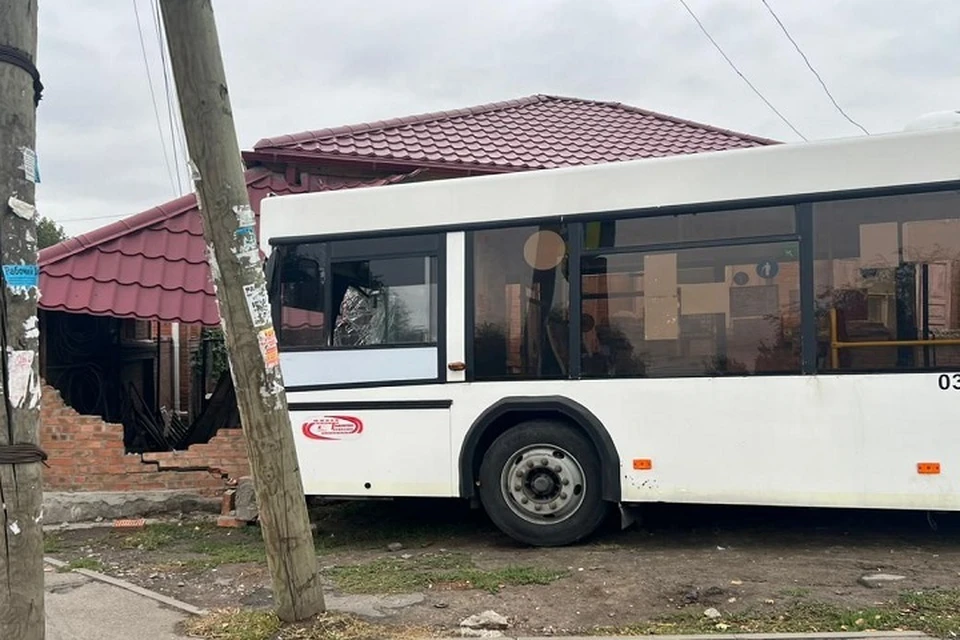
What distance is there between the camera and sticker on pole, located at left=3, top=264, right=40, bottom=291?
3100 millimetres

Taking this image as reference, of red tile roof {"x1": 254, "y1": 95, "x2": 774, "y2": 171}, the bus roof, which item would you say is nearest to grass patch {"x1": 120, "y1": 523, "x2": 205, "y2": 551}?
the bus roof

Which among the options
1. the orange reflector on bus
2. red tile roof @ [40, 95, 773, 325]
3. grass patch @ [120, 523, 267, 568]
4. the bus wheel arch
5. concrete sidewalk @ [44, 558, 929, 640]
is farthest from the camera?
red tile roof @ [40, 95, 773, 325]

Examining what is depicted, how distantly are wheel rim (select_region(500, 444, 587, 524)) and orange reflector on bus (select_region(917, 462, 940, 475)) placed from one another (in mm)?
2242

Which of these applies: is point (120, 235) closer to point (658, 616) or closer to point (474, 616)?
A: point (474, 616)

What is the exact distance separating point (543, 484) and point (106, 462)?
4.92 meters

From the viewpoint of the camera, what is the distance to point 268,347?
4.49m

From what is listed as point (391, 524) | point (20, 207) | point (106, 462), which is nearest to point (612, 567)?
point (391, 524)

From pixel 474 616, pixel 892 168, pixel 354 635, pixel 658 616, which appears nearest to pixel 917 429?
pixel 892 168

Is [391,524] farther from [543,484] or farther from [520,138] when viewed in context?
[520,138]

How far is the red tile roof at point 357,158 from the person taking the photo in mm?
9211

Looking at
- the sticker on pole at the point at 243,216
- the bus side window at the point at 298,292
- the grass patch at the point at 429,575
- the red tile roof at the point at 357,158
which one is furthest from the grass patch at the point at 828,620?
the red tile roof at the point at 357,158

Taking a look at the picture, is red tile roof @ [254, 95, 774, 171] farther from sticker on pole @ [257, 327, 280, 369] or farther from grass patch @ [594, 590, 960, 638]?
grass patch @ [594, 590, 960, 638]

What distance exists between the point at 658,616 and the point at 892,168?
3352 millimetres

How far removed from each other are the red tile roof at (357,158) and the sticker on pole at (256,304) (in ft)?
15.8
